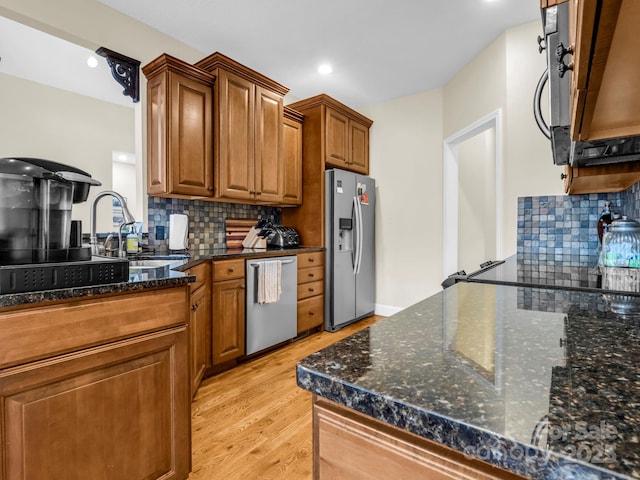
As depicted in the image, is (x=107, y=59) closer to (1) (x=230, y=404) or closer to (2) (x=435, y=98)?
(1) (x=230, y=404)

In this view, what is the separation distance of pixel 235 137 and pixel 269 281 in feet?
4.12

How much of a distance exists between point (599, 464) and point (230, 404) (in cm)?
216

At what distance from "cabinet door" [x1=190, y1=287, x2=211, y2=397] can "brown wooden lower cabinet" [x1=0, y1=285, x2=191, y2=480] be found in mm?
719

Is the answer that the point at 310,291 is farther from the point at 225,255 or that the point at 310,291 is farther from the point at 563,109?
the point at 563,109

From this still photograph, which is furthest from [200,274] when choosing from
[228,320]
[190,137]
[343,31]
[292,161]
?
[343,31]

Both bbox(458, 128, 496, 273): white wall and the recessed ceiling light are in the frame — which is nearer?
the recessed ceiling light

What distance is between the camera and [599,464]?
0.85 ft

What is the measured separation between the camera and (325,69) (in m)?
3.30

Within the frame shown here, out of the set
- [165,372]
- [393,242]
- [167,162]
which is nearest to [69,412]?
[165,372]

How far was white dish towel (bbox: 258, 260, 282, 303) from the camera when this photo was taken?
9.00 ft

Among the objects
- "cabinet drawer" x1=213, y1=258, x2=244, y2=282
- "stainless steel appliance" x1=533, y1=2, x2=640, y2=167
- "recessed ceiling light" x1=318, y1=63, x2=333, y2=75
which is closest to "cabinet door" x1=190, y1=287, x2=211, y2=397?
"cabinet drawer" x1=213, y1=258, x2=244, y2=282

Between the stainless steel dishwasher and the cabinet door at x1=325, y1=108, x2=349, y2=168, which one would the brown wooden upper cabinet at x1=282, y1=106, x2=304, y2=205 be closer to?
the cabinet door at x1=325, y1=108, x2=349, y2=168

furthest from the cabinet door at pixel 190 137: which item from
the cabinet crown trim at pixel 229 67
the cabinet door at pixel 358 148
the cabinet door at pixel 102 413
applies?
the cabinet door at pixel 358 148

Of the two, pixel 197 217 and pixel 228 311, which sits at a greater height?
pixel 197 217
